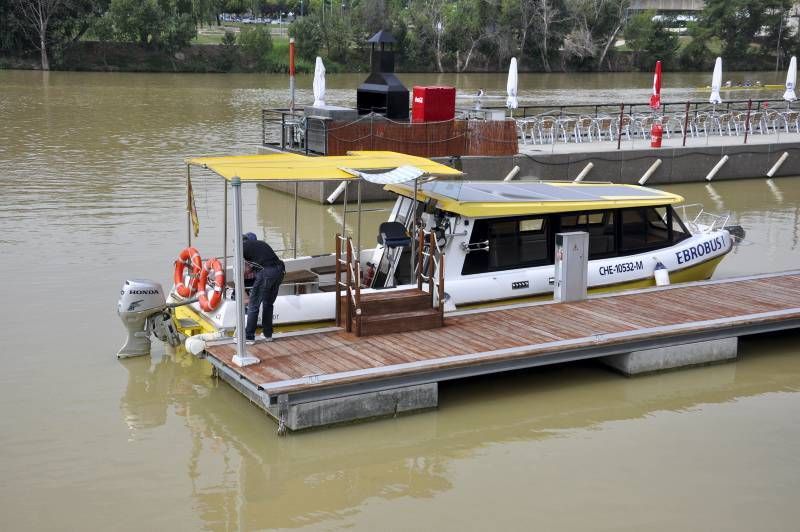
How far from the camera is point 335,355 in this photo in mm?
11094

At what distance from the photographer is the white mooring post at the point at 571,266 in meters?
13.1

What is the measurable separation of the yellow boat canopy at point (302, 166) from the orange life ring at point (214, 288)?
1.17 m

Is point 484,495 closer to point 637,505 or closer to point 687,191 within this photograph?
Answer: point 637,505

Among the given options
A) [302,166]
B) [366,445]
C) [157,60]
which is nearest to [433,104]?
[302,166]

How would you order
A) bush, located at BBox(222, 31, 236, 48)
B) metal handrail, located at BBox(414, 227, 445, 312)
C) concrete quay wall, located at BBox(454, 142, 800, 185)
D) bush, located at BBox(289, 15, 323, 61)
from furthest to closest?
bush, located at BBox(289, 15, 323, 61) → bush, located at BBox(222, 31, 236, 48) → concrete quay wall, located at BBox(454, 142, 800, 185) → metal handrail, located at BBox(414, 227, 445, 312)

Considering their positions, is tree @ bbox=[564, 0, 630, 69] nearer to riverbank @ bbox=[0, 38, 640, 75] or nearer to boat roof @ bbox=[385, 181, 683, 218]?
riverbank @ bbox=[0, 38, 640, 75]

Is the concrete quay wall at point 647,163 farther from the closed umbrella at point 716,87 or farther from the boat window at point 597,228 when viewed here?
the boat window at point 597,228

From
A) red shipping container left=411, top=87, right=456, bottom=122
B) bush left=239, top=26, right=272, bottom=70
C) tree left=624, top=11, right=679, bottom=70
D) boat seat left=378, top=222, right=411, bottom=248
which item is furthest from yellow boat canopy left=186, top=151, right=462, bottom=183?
tree left=624, top=11, right=679, bottom=70

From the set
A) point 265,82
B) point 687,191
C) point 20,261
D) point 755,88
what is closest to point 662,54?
point 755,88

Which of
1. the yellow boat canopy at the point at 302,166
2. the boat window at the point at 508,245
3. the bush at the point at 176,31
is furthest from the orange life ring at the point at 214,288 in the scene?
the bush at the point at 176,31

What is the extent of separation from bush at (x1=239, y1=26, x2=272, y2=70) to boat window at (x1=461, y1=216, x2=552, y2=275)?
56.6 m

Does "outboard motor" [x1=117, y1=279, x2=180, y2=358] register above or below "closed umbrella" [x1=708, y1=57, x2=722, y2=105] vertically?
below

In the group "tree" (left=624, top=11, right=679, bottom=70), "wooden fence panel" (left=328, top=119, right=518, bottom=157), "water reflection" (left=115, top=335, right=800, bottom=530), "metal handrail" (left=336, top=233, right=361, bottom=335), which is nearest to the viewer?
"water reflection" (left=115, top=335, right=800, bottom=530)

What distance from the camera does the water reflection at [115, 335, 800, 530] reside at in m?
9.34
